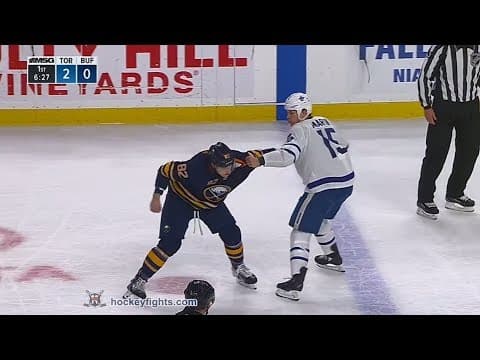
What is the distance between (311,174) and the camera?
178 inches

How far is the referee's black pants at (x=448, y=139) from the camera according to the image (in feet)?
18.9

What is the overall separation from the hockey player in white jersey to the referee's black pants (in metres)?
1.35

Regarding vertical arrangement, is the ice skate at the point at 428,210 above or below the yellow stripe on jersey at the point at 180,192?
below

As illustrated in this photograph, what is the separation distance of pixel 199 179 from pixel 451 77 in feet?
6.21

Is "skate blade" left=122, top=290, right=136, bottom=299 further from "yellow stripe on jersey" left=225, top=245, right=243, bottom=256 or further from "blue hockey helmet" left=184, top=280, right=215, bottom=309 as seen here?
"yellow stripe on jersey" left=225, top=245, right=243, bottom=256

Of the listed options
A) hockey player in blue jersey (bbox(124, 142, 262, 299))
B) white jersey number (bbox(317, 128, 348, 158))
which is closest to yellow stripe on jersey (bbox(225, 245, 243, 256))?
hockey player in blue jersey (bbox(124, 142, 262, 299))

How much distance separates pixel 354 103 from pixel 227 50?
105 centimetres

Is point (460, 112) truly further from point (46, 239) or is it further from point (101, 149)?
point (101, 149)

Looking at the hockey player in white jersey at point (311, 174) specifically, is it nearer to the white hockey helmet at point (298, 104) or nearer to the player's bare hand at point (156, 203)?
the white hockey helmet at point (298, 104)

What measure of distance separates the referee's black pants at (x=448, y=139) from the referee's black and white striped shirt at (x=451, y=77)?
46 millimetres
